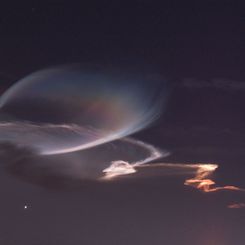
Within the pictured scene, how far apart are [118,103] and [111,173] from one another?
16.5 feet

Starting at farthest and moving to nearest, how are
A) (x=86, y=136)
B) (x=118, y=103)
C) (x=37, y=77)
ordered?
1. (x=86, y=136)
2. (x=118, y=103)
3. (x=37, y=77)

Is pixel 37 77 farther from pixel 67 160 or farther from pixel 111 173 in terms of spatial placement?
pixel 111 173

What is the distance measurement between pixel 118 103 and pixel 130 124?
1031 mm

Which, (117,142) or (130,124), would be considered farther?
(117,142)

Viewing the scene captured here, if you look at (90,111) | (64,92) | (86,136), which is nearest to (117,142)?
(86,136)

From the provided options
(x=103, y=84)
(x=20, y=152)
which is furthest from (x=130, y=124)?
(x=20, y=152)

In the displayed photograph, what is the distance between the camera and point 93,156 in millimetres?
18672

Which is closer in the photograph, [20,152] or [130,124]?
[130,124]

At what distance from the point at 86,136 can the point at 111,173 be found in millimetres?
3259

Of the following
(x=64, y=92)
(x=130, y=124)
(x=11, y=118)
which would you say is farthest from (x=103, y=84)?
(x=11, y=118)

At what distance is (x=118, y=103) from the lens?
1547 cm

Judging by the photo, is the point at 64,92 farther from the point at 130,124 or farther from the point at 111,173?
the point at 111,173

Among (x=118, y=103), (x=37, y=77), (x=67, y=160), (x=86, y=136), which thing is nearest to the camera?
(x=37, y=77)

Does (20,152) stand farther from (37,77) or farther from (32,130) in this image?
(37,77)
